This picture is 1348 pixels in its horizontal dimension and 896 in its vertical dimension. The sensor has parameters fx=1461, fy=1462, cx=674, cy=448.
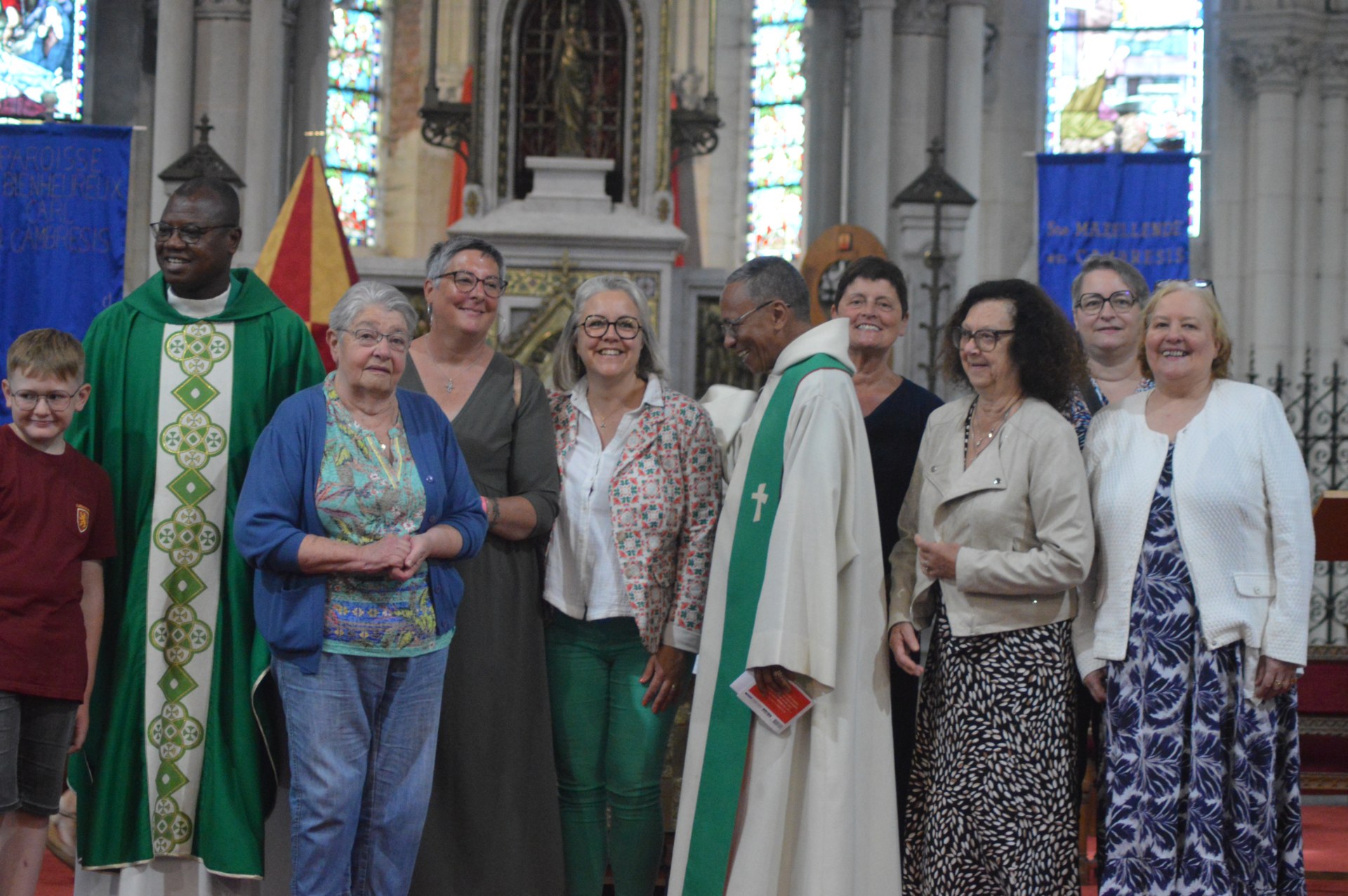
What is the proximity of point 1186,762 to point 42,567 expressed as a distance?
269 cm

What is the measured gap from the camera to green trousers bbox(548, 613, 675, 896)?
3.64 metres

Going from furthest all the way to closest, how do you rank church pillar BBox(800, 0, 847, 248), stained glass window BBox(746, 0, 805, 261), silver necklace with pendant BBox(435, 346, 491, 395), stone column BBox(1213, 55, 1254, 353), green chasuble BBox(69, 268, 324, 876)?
1. stained glass window BBox(746, 0, 805, 261)
2. church pillar BBox(800, 0, 847, 248)
3. stone column BBox(1213, 55, 1254, 353)
4. silver necklace with pendant BBox(435, 346, 491, 395)
5. green chasuble BBox(69, 268, 324, 876)

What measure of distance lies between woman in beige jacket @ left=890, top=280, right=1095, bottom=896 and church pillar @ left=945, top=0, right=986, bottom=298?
6947 mm

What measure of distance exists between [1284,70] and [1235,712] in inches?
347

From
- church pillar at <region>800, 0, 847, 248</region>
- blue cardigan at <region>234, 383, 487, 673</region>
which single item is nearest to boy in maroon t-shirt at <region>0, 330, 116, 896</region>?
blue cardigan at <region>234, 383, 487, 673</region>

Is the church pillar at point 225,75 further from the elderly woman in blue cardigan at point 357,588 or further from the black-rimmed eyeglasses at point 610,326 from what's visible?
the elderly woman in blue cardigan at point 357,588

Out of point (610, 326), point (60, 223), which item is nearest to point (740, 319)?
point (610, 326)

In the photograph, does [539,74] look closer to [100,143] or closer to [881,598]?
[100,143]

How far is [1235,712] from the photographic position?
133 inches

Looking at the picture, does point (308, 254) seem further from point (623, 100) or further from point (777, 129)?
point (777, 129)

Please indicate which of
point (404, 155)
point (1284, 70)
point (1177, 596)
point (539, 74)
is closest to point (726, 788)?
point (1177, 596)

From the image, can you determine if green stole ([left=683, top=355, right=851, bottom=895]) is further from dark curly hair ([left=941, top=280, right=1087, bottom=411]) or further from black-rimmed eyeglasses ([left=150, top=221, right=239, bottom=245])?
black-rimmed eyeglasses ([left=150, top=221, right=239, bottom=245])

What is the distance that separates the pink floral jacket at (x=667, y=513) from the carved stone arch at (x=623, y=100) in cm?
541

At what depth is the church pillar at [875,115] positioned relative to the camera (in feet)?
34.3
